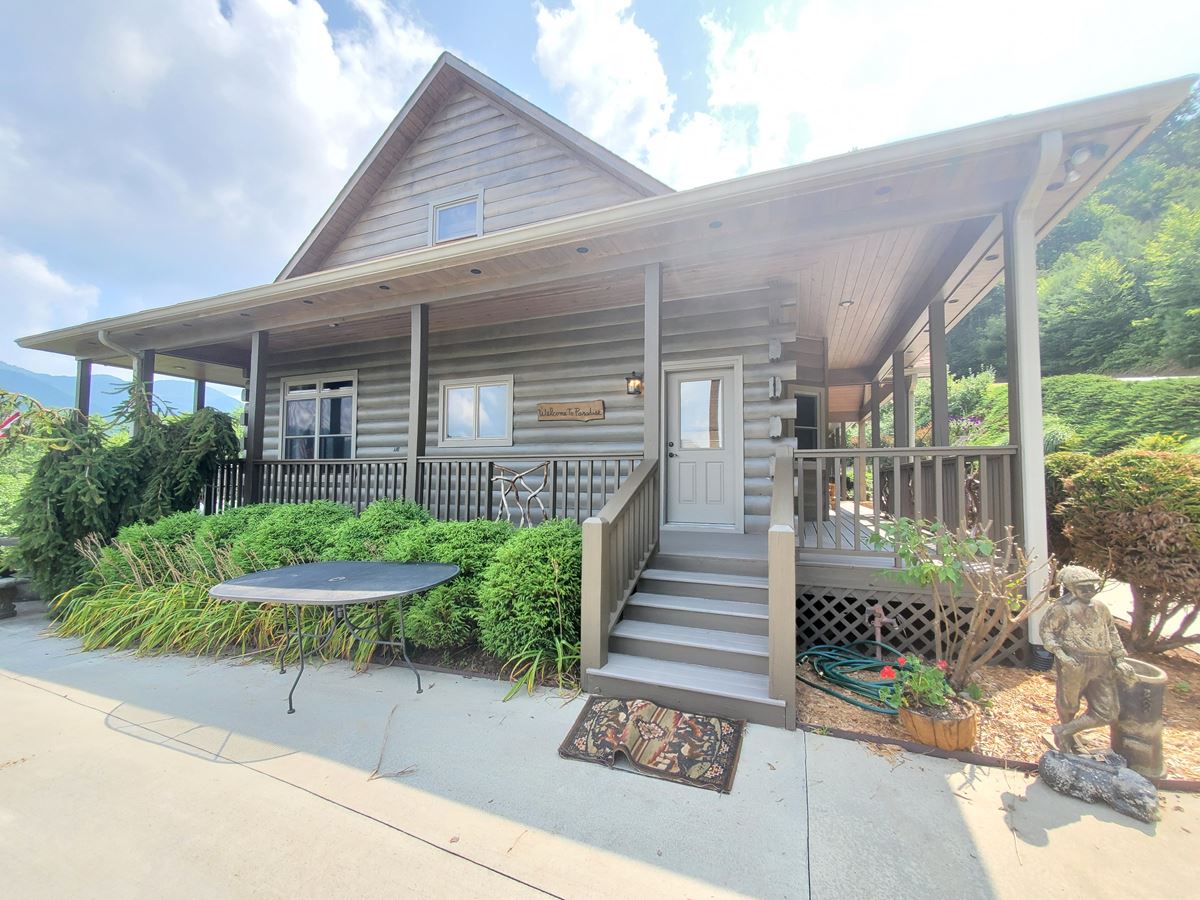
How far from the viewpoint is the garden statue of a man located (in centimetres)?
229

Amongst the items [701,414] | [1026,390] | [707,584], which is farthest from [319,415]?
[1026,390]

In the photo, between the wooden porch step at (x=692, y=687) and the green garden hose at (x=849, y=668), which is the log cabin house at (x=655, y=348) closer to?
the wooden porch step at (x=692, y=687)

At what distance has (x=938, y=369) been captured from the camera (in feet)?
18.0

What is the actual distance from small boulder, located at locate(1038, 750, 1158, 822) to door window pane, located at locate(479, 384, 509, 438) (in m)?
5.87

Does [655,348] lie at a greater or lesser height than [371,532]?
greater

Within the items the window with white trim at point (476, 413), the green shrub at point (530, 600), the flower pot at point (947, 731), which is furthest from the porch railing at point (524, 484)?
the flower pot at point (947, 731)

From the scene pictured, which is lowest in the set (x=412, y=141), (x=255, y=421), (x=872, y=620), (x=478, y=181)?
(x=872, y=620)

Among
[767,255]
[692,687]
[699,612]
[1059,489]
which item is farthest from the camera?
[767,255]

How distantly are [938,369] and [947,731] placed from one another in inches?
168

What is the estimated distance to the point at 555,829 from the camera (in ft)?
6.58

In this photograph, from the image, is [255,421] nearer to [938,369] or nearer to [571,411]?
[571,411]

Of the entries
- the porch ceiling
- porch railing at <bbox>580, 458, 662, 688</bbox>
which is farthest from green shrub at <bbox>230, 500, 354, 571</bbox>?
porch railing at <bbox>580, 458, 662, 688</bbox>

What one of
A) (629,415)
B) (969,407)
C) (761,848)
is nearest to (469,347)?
(629,415)

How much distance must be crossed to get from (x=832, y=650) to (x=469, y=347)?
5.70m
